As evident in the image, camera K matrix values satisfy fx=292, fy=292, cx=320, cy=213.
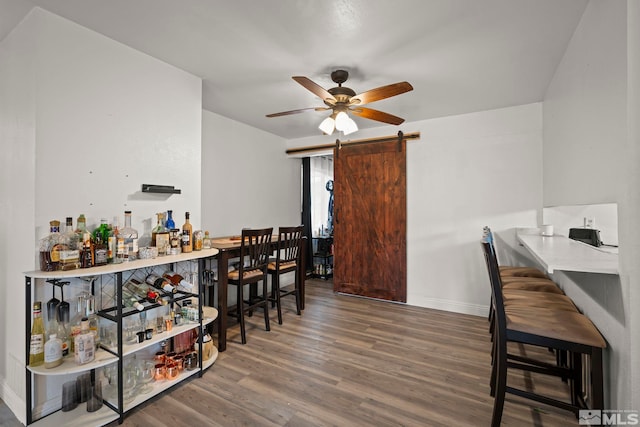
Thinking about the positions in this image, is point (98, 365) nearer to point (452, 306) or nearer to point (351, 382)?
point (351, 382)

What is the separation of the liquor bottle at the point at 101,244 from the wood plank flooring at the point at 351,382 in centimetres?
94

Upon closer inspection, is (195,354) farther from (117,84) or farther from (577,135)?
(577,135)

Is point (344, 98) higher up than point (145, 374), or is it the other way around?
point (344, 98)

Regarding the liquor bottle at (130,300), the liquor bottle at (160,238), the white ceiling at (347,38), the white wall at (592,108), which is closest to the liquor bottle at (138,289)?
the liquor bottle at (130,300)

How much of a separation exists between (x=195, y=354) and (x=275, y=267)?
3.98ft

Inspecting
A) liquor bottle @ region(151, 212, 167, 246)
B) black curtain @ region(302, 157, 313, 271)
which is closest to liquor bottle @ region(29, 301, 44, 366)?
liquor bottle @ region(151, 212, 167, 246)

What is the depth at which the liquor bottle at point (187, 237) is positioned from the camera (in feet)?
7.26

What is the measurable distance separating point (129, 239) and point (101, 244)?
0.16m

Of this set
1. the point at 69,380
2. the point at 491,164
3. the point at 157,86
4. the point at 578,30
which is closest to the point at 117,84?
the point at 157,86

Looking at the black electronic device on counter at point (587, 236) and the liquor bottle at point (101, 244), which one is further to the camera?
the black electronic device on counter at point (587, 236)

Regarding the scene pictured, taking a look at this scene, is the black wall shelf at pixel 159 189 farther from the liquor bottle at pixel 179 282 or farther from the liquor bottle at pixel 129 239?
the liquor bottle at pixel 179 282

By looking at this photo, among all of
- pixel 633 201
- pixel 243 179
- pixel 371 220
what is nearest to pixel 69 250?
pixel 243 179

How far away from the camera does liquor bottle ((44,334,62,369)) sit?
158 centimetres

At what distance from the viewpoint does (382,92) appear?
2158 mm
